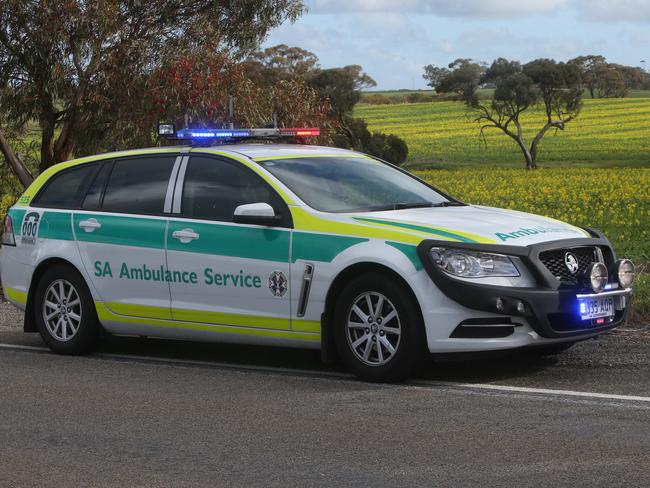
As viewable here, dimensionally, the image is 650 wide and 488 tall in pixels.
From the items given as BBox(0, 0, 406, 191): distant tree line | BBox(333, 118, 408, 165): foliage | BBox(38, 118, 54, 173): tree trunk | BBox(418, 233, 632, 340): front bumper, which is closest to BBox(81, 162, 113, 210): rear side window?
BBox(418, 233, 632, 340): front bumper

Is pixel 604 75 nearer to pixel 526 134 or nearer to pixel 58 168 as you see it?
pixel 526 134

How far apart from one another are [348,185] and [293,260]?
0.88m

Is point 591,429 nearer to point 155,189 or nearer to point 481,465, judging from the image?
point 481,465

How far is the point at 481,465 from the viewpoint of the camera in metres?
6.01

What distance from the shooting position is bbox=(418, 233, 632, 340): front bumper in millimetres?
7812

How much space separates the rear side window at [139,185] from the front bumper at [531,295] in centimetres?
241

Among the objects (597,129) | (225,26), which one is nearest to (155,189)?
(225,26)

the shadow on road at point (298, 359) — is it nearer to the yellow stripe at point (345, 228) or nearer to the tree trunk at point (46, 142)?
the yellow stripe at point (345, 228)

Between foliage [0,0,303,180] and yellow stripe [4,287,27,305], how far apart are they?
27.2 feet

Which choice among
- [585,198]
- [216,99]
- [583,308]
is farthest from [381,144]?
[583,308]

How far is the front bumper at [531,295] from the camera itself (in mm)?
7812

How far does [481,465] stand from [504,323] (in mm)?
1995

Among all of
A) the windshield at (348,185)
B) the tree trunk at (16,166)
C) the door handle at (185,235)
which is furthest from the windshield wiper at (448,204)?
the tree trunk at (16,166)

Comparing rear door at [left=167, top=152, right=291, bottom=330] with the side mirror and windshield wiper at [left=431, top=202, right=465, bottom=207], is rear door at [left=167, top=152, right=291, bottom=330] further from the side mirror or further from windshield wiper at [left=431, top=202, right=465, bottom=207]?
windshield wiper at [left=431, top=202, right=465, bottom=207]
